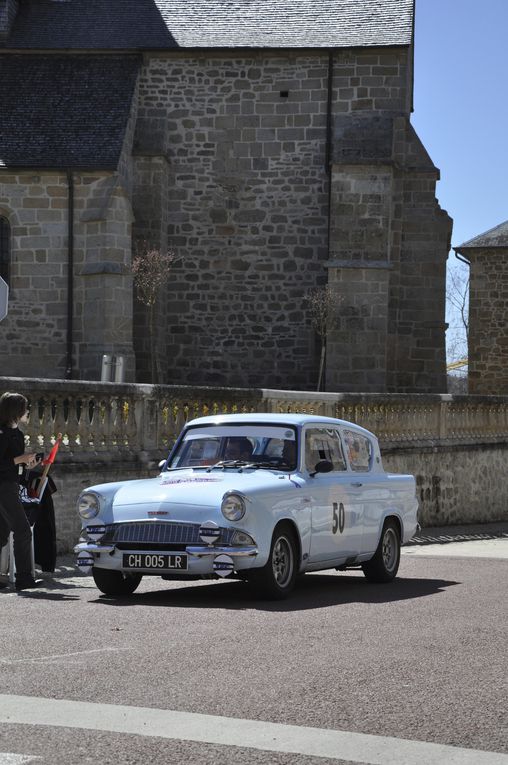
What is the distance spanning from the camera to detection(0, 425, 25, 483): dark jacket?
36.1 ft

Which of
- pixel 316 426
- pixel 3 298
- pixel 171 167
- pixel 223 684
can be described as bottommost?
pixel 223 684

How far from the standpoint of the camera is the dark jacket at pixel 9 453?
36.1 ft

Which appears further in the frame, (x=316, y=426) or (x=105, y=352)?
(x=105, y=352)

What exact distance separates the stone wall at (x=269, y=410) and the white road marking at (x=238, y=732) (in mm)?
7774

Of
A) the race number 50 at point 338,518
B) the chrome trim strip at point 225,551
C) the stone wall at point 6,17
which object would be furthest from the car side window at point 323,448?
the stone wall at point 6,17

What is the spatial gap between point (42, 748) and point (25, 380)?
341 inches

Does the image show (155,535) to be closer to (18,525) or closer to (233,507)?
(233,507)

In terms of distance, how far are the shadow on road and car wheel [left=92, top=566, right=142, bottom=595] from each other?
0.24 feet

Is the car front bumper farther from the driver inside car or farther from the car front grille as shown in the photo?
the driver inside car

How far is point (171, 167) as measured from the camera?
31578 millimetres

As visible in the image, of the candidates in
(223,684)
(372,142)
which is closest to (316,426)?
(223,684)

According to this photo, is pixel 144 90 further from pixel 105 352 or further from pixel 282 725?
pixel 282 725

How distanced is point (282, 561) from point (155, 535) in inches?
41.6

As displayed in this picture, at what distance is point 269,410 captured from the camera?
58.0ft
